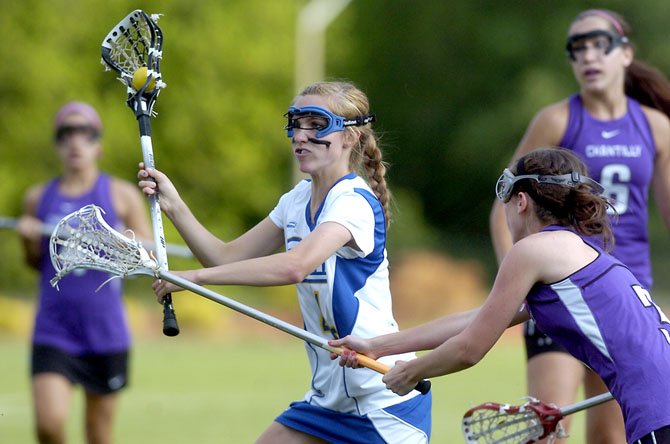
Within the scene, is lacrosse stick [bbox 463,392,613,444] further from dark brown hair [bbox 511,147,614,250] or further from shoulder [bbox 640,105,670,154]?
shoulder [bbox 640,105,670,154]

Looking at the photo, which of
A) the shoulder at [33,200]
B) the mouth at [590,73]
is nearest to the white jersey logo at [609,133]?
the mouth at [590,73]

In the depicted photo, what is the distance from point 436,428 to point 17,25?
67.2 feet

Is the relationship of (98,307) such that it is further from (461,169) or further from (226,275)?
(461,169)

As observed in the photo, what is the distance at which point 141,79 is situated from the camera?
194 inches

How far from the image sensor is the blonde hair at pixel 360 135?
16.6 ft

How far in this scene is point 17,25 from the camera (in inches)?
1097

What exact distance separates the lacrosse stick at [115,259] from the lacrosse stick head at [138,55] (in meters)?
0.53

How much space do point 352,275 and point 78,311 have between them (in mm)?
3072

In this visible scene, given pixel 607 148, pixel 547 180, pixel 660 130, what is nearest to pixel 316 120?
pixel 547 180

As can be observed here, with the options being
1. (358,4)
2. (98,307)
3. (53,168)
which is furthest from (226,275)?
(358,4)

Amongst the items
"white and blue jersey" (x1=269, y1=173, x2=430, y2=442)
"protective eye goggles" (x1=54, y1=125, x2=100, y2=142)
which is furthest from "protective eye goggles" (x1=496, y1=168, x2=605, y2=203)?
"protective eye goggles" (x1=54, y1=125, x2=100, y2=142)

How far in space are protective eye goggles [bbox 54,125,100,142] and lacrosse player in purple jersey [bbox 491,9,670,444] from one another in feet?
8.97

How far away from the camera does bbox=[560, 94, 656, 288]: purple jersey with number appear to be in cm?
636

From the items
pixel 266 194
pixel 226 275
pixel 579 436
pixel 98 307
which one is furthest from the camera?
pixel 266 194
